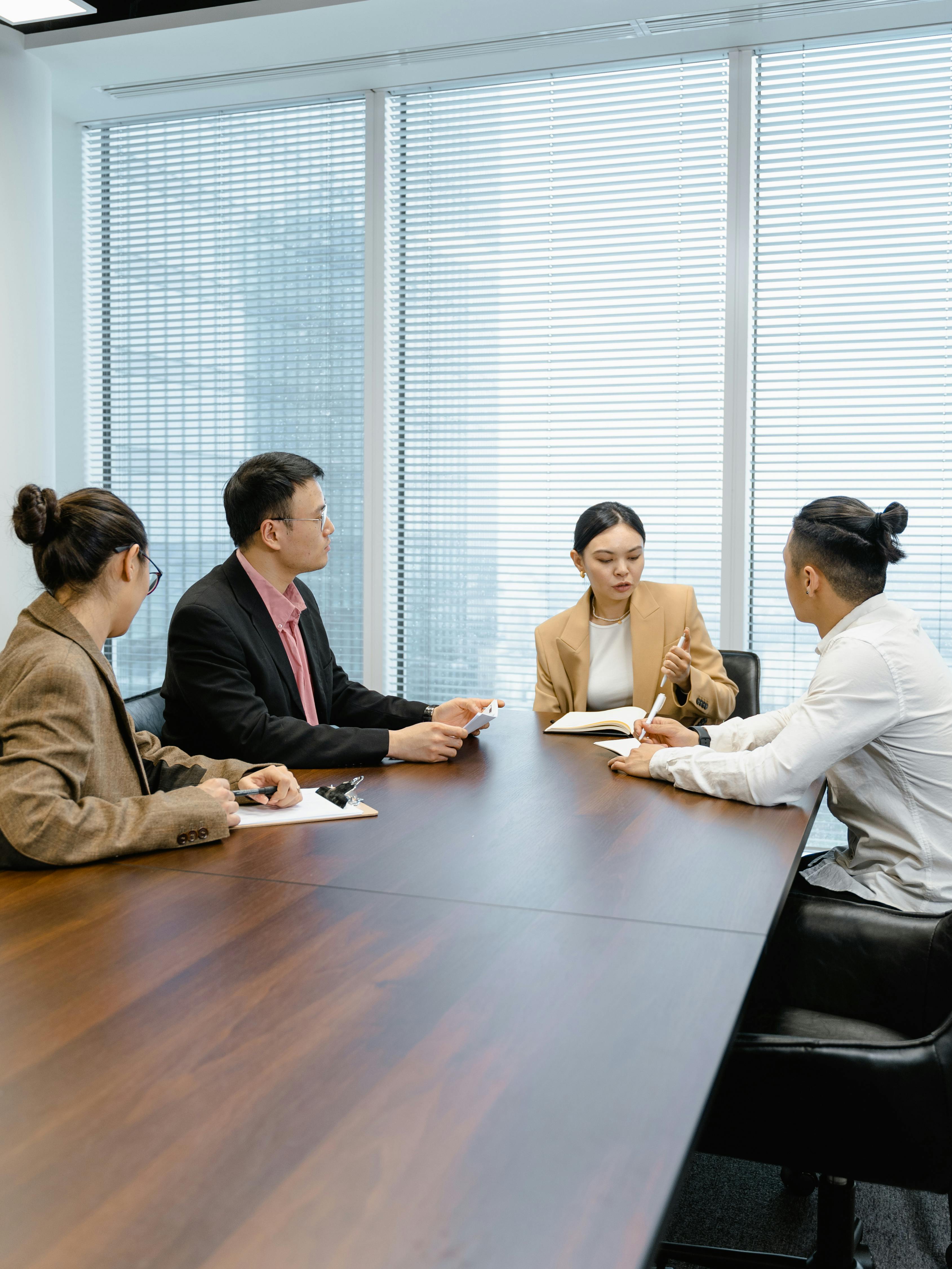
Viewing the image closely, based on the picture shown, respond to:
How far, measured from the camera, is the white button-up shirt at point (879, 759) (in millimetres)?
2076

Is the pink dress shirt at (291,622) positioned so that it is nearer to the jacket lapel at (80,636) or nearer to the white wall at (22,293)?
the jacket lapel at (80,636)

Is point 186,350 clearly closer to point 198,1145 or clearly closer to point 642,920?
point 642,920

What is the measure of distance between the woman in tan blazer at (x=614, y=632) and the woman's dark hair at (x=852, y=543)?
906 mm

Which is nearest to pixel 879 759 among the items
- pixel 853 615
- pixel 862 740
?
pixel 862 740

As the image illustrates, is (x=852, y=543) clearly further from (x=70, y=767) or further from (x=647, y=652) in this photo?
(x=70, y=767)

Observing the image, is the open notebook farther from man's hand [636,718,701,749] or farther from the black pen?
the black pen

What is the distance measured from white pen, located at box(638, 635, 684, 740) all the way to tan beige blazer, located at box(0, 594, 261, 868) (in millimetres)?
1187

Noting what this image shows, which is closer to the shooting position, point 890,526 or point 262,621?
point 890,526

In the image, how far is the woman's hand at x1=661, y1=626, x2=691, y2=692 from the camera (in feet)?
9.63

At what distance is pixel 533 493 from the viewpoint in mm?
4371

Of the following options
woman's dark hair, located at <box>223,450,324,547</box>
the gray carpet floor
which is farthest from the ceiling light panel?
the gray carpet floor

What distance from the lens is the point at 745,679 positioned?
330 centimetres

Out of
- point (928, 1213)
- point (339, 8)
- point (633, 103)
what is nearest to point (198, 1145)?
point (928, 1213)

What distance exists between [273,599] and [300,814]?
34.2 inches
